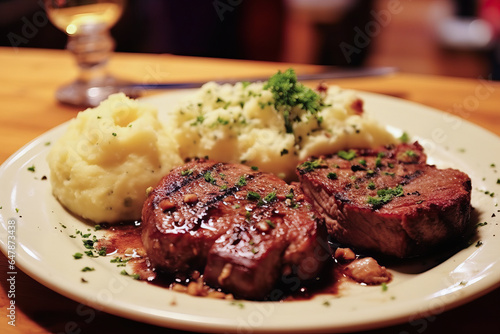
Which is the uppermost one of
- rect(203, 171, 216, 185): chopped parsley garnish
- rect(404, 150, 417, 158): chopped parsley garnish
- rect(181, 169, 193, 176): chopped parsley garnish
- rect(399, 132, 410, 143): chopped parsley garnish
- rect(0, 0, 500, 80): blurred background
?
rect(404, 150, 417, 158): chopped parsley garnish

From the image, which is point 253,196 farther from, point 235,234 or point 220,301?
point 220,301

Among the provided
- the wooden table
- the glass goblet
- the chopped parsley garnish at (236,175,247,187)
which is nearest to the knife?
the wooden table

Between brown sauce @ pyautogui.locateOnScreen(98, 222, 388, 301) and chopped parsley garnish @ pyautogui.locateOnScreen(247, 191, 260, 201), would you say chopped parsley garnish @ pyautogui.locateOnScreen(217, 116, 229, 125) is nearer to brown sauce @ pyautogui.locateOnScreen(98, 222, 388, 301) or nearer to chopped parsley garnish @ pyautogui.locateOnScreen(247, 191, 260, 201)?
chopped parsley garnish @ pyautogui.locateOnScreen(247, 191, 260, 201)

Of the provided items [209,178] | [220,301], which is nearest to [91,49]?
[209,178]

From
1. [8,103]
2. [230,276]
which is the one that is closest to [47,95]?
[8,103]

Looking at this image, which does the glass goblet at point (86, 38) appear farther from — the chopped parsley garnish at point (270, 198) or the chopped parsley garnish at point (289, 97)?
the chopped parsley garnish at point (270, 198)

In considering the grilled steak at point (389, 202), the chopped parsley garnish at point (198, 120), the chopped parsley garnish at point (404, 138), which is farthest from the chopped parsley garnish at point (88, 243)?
the chopped parsley garnish at point (404, 138)

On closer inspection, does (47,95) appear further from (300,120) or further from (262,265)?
(262,265)
